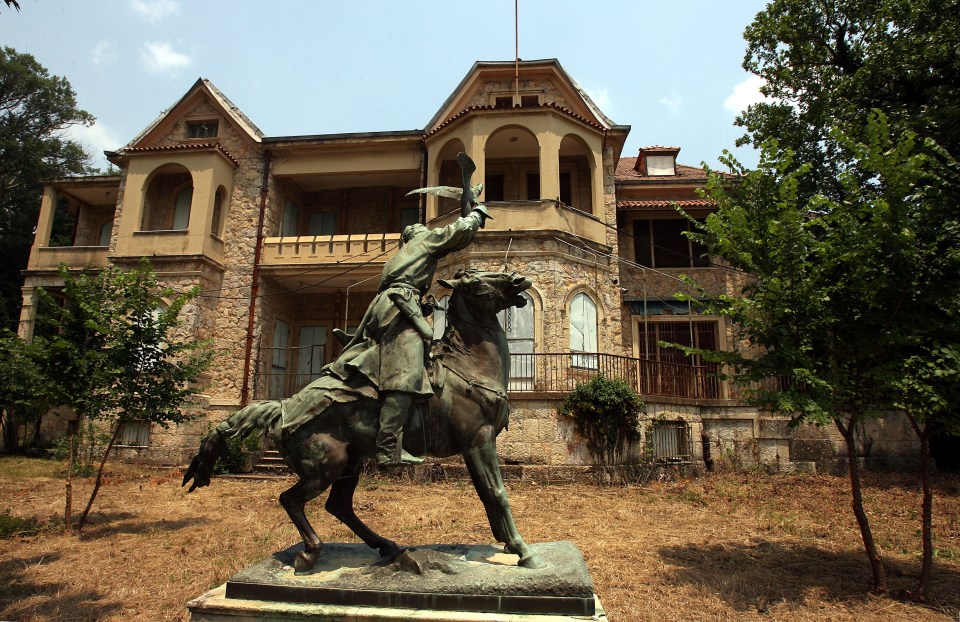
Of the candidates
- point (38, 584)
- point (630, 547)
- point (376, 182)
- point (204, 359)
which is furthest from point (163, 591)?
point (376, 182)

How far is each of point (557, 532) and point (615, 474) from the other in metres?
5.25

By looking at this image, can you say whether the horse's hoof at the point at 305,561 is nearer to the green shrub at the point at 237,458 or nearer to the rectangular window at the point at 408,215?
the green shrub at the point at 237,458

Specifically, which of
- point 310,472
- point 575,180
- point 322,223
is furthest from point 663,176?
point 310,472

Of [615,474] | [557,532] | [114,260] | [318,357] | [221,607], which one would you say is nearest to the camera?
[221,607]

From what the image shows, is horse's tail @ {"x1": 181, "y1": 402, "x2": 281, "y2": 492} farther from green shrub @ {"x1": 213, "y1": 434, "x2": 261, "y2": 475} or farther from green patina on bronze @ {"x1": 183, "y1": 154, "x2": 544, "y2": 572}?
green shrub @ {"x1": 213, "y1": 434, "x2": 261, "y2": 475}

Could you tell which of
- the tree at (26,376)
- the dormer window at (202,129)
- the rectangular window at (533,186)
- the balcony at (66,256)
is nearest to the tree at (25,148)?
the balcony at (66,256)

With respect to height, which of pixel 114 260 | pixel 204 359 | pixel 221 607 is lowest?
pixel 221 607

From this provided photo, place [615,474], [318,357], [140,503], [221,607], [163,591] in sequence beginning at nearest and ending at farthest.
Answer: [221,607]
[163,591]
[140,503]
[615,474]
[318,357]

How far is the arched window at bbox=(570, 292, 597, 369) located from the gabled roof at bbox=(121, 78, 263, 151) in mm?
13080

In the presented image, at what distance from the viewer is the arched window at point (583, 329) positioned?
16500 mm

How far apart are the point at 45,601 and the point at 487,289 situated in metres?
5.87

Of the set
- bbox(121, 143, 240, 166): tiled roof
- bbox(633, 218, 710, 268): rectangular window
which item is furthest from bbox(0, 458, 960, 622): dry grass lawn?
bbox(121, 143, 240, 166): tiled roof

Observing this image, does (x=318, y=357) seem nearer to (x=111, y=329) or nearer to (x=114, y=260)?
(x=114, y=260)

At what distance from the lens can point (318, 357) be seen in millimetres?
21750
